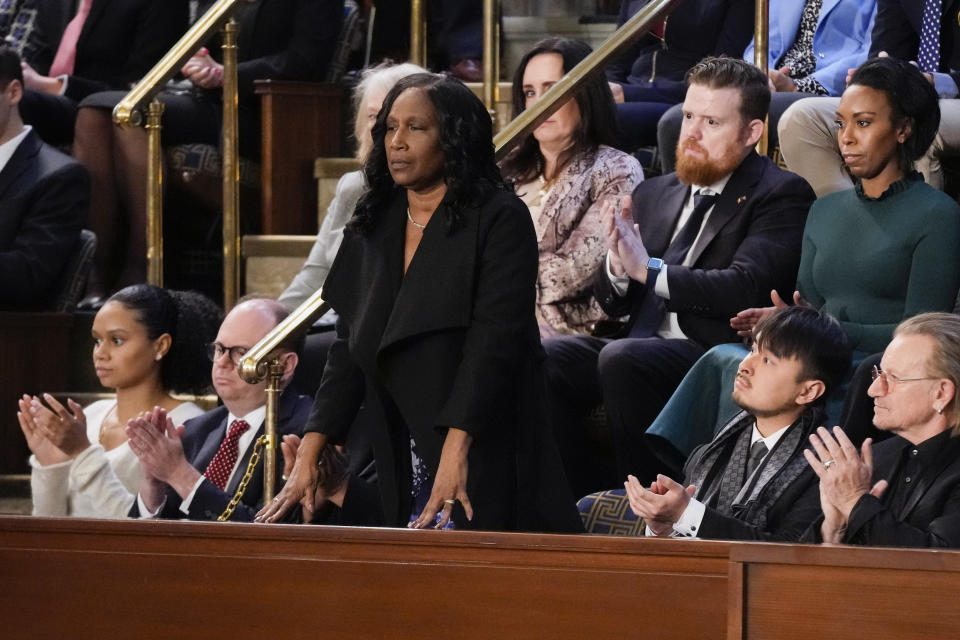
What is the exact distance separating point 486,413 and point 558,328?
1.38 m

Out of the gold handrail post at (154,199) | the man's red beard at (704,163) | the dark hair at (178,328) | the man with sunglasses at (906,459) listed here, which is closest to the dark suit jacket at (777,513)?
the man with sunglasses at (906,459)

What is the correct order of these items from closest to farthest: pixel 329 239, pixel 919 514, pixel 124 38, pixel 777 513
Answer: pixel 919 514 < pixel 777 513 < pixel 329 239 < pixel 124 38

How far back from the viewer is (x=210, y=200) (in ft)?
18.2

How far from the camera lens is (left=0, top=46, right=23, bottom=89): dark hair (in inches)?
204

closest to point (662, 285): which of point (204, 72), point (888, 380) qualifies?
point (888, 380)

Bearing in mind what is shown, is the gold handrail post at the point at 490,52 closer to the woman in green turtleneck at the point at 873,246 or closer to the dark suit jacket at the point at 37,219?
the dark suit jacket at the point at 37,219

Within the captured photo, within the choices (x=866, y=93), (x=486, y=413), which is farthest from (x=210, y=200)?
(x=486, y=413)

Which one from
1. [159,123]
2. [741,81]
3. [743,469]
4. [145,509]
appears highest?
[741,81]

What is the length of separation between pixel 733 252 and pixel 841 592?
168cm

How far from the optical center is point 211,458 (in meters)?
3.94

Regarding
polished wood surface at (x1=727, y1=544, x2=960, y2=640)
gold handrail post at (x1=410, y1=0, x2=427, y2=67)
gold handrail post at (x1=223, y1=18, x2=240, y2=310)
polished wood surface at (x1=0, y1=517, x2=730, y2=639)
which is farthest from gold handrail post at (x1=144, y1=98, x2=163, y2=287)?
polished wood surface at (x1=727, y1=544, x2=960, y2=640)

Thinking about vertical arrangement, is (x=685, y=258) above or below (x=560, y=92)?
below

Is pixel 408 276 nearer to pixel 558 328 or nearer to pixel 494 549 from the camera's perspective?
pixel 494 549

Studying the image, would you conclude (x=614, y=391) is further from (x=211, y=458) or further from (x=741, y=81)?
(x=211, y=458)
